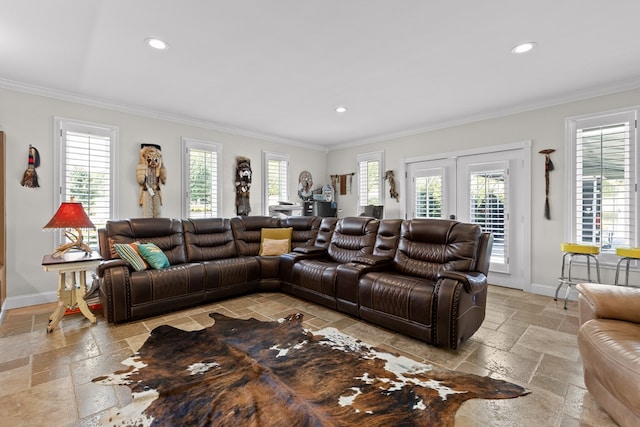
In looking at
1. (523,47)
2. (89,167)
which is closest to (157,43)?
(89,167)

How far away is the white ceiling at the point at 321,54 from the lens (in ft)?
7.36

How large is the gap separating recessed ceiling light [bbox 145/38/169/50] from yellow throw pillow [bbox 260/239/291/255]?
278 centimetres

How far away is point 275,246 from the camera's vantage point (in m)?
4.55

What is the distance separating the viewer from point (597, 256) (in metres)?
3.70

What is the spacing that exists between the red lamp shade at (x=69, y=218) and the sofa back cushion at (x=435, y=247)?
133 inches

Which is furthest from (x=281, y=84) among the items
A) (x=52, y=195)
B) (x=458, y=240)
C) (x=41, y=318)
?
(x=41, y=318)

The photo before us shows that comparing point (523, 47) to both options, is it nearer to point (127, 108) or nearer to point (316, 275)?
point (316, 275)

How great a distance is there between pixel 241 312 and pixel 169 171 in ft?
8.72

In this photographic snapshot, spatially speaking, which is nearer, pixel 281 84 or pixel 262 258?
pixel 281 84

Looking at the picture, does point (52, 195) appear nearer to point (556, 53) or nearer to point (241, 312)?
point (241, 312)

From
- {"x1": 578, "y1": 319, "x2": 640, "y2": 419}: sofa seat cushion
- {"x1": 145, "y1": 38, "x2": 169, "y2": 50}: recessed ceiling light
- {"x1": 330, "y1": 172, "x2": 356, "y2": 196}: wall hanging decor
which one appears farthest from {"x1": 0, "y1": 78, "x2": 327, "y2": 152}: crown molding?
{"x1": 578, "y1": 319, "x2": 640, "y2": 419}: sofa seat cushion

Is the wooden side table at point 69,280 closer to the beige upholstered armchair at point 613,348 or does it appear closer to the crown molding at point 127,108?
the crown molding at point 127,108

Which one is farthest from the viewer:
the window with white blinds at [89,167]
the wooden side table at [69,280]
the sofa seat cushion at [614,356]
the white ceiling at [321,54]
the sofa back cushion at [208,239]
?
the sofa back cushion at [208,239]

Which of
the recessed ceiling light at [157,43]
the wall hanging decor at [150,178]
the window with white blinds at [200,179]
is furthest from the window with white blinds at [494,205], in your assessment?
the wall hanging decor at [150,178]
